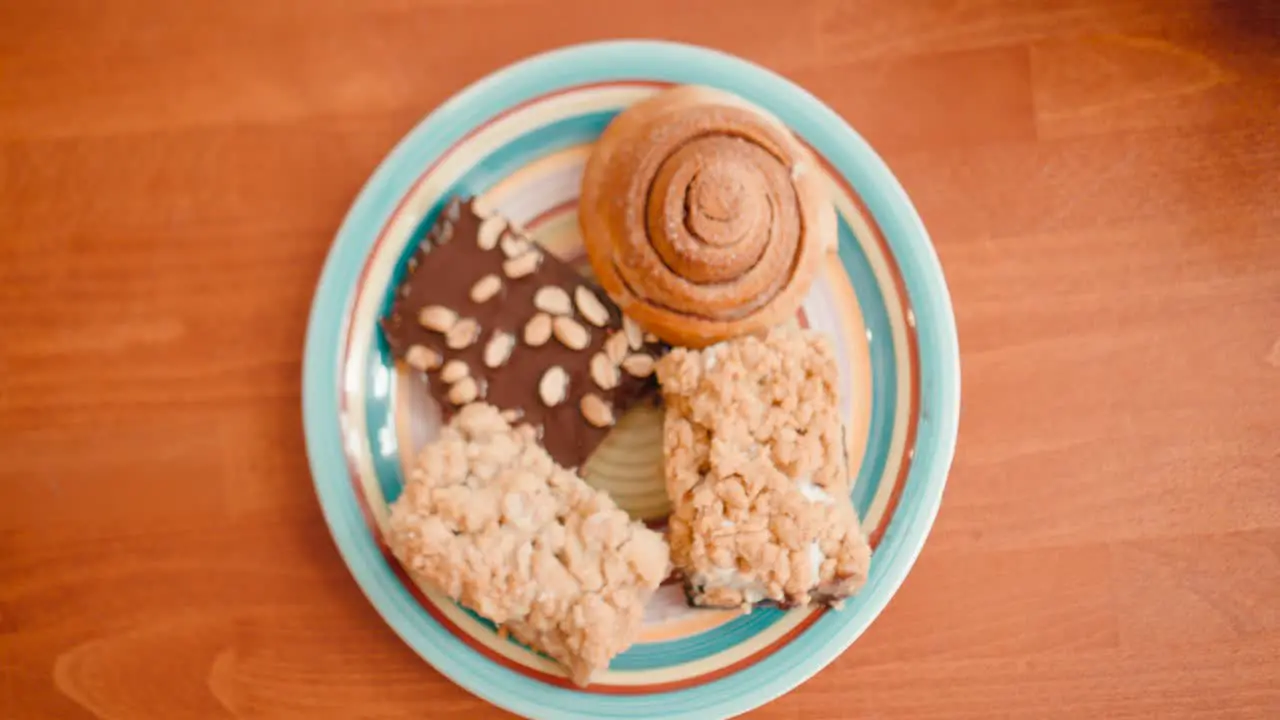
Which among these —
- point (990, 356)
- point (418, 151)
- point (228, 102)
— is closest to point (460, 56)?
point (418, 151)

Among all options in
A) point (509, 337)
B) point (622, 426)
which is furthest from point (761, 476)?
point (509, 337)

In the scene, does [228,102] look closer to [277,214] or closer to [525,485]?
[277,214]

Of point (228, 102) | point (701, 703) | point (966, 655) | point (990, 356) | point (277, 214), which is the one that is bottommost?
point (966, 655)

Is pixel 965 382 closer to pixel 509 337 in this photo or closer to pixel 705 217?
pixel 705 217

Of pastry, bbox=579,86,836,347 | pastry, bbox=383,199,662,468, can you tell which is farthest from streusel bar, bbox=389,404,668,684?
pastry, bbox=579,86,836,347

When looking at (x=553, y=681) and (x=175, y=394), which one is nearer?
(x=553, y=681)

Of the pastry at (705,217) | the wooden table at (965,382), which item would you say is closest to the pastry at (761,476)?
the pastry at (705,217)

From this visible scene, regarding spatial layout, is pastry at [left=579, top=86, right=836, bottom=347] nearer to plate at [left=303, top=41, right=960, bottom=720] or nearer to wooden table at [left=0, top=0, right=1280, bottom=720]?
plate at [left=303, top=41, right=960, bottom=720]
